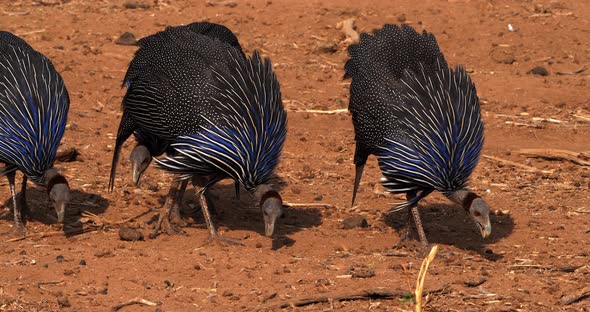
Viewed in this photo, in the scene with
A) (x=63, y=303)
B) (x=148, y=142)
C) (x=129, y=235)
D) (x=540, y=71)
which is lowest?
(x=129, y=235)

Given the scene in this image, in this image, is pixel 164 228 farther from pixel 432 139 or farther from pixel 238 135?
pixel 432 139

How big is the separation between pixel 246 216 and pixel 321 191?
2.97ft

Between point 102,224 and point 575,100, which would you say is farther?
point 575,100

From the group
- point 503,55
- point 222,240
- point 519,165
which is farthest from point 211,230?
point 503,55

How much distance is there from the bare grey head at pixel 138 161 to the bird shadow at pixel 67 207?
25.5 inches

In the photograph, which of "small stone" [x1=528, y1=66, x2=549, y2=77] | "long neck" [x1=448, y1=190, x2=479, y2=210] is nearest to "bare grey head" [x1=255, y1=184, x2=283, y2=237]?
"long neck" [x1=448, y1=190, x2=479, y2=210]

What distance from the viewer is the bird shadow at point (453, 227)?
26.9ft

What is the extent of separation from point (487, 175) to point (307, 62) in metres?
4.37

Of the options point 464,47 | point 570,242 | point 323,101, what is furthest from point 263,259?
point 464,47

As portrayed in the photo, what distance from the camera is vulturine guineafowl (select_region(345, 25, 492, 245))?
7.57 metres

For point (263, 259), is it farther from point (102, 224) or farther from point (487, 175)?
point (487, 175)

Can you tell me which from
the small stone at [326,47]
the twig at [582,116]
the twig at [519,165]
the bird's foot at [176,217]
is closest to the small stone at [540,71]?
the twig at [582,116]

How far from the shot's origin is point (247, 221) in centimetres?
870

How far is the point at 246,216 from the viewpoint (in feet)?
29.1
